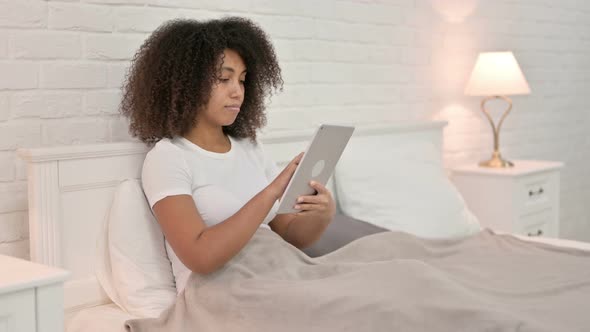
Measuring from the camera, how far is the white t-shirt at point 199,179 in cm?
189

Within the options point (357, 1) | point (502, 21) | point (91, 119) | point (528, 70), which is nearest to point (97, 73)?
point (91, 119)

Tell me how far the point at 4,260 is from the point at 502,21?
2.88 meters

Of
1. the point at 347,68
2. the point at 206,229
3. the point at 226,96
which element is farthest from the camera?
the point at 347,68

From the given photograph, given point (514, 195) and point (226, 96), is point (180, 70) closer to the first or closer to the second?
point (226, 96)

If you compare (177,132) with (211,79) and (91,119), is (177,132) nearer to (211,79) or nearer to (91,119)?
(211,79)

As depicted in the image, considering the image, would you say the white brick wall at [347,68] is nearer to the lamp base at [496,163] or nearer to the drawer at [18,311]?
the lamp base at [496,163]

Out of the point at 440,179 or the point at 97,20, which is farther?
the point at 440,179

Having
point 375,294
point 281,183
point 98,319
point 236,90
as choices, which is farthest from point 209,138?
point 375,294

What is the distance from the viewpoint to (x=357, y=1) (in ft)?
10.2

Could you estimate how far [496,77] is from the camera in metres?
3.47

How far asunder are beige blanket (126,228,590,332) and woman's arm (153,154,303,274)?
0.07 meters

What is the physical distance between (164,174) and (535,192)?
211 cm

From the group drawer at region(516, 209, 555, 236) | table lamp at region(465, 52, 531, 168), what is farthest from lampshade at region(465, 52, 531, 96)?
drawer at region(516, 209, 555, 236)

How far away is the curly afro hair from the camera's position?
6.59ft
